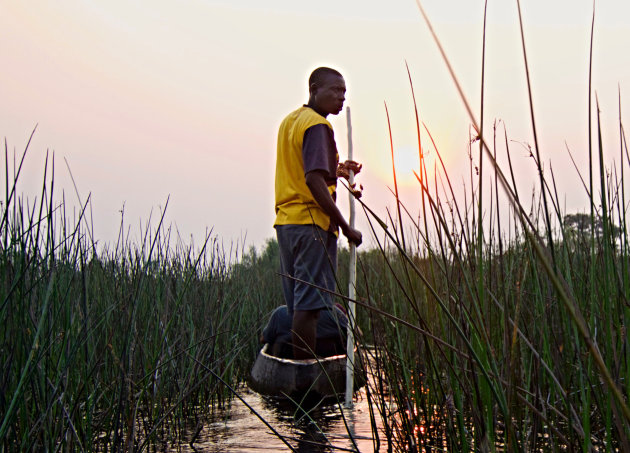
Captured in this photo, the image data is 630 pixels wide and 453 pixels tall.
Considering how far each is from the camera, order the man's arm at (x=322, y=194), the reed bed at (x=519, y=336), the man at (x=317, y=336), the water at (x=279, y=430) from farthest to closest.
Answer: the man at (x=317, y=336) < the man's arm at (x=322, y=194) < the water at (x=279, y=430) < the reed bed at (x=519, y=336)

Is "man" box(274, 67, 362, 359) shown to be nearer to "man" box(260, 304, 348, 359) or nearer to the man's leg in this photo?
the man's leg

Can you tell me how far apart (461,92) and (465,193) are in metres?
1.49

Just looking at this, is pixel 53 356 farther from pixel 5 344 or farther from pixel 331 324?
pixel 331 324

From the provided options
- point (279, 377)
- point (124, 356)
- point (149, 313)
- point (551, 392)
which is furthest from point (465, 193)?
point (279, 377)

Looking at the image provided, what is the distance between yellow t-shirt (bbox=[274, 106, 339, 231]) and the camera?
3961mm

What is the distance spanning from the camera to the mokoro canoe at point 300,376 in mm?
3879

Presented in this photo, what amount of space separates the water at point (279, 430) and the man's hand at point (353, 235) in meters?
1.06

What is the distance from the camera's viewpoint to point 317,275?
3.96 meters

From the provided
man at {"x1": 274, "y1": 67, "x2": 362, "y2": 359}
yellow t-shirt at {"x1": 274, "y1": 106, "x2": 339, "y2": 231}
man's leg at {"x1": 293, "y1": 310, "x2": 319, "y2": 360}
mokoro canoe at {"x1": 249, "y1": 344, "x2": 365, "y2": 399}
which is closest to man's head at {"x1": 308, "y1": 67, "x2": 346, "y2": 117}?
man at {"x1": 274, "y1": 67, "x2": 362, "y2": 359}

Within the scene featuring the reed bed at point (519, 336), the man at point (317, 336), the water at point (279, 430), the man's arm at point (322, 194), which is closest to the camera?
the reed bed at point (519, 336)

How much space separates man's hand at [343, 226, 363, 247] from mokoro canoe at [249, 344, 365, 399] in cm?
76

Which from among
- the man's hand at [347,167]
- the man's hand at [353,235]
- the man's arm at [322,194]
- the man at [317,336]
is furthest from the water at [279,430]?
the man's hand at [347,167]

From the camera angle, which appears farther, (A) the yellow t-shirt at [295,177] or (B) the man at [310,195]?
(A) the yellow t-shirt at [295,177]

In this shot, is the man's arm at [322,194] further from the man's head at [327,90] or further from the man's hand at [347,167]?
the man's head at [327,90]
